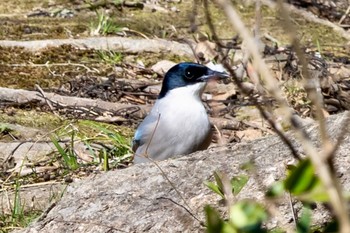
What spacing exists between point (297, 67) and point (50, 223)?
431cm

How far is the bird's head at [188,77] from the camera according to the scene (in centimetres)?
582

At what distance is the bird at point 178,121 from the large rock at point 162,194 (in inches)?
54.7

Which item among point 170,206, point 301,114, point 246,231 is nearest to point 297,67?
point 301,114

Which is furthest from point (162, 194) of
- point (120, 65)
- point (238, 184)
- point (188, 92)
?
point (120, 65)

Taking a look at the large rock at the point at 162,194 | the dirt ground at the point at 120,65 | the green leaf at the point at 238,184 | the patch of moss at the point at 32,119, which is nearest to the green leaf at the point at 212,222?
the green leaf at the point at 238,184

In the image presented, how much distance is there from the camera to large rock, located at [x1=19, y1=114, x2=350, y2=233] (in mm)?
3264

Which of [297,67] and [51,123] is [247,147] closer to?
[51,123]

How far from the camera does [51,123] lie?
6.21 m

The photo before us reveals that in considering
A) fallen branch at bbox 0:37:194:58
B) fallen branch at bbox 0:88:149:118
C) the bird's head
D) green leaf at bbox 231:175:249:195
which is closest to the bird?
the bird's head

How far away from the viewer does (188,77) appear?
586cm

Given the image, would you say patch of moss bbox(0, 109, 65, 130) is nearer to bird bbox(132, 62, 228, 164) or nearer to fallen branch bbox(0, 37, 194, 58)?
bird bbox(132, 62, 228, 164)

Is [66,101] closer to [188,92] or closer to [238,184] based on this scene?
[188,92]

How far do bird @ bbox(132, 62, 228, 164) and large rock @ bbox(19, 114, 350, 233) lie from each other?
4.56ft

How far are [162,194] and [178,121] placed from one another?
6.70 feet
